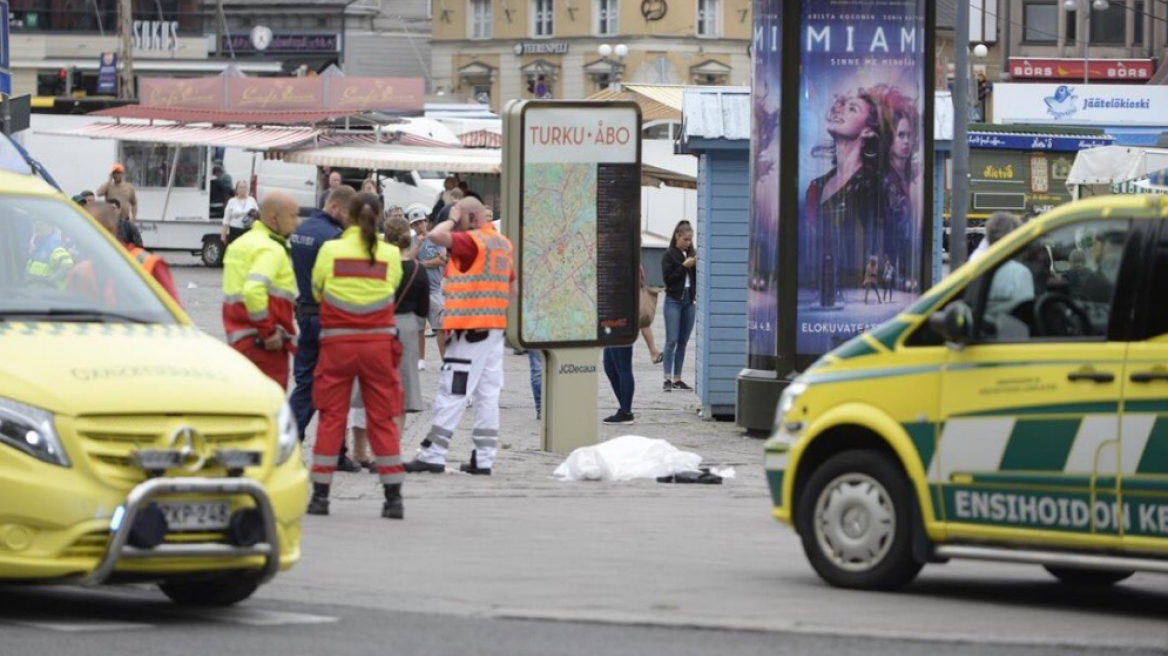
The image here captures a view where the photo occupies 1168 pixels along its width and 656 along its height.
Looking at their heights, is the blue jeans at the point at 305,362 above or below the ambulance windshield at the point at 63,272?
below

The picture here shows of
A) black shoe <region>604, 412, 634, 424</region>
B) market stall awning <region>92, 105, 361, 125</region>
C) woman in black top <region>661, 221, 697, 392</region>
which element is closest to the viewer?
black shoe <region>604, 412, 634, 424</region>

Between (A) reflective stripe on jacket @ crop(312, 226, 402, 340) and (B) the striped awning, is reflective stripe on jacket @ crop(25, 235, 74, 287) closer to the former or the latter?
(A) reflective stripe on jacket @ crop(312, 226, 402, 340)

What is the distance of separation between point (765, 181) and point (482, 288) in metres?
3.75

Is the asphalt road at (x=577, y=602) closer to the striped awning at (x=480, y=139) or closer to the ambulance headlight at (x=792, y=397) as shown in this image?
the ambulance headlight at (x=792, y=397)

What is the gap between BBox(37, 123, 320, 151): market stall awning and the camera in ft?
165

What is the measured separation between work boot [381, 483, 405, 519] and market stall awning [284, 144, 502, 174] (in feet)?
115

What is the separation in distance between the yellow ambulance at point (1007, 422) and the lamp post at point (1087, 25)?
87.3 meters

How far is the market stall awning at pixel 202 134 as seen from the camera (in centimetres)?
5031

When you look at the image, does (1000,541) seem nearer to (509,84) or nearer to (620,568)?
(620,568)

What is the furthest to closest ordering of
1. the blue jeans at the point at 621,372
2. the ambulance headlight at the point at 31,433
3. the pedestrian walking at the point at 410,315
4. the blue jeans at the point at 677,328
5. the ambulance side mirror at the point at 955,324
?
1. the blue jeans at the point at 677,328
2. the blue jeans at the point at 621,372
3. the pedestrian walking at the point at 410,315
4. the ambulance side mirror at the point at 955,324
5. the ambulance headlight at the point at 31,433

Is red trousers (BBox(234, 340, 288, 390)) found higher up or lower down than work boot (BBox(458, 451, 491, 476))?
higher up

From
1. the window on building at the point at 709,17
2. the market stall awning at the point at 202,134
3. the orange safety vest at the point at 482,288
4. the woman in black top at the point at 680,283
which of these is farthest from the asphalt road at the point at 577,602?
the window on building at the point at 709,17

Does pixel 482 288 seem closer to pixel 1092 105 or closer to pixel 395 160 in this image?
pixel 395 160

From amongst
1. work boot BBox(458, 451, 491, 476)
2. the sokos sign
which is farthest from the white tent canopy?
the sokos sign
